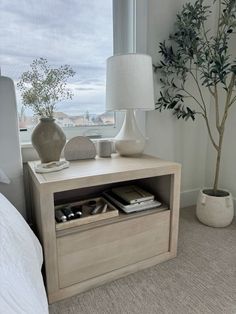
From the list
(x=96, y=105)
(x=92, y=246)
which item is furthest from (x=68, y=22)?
(x=92, y=246)

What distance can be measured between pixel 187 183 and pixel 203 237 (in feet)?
1.94

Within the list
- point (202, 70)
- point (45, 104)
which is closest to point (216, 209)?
point (202, 70)

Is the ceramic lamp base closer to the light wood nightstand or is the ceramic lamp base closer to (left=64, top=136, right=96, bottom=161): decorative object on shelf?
the light wood nightstand

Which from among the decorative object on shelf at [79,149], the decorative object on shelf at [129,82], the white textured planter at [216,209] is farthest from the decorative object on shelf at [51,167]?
the white textured planter at [216,209]

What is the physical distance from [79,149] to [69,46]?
741mm

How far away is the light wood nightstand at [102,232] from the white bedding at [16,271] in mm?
203

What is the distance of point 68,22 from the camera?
61.6 inches

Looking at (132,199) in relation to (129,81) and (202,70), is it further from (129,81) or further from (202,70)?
(202,70)

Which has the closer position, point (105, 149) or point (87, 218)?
point (87, 218)

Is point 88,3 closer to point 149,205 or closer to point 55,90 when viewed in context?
point 55,90

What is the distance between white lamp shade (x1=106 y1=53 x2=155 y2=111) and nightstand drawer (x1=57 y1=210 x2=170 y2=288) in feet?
2.09

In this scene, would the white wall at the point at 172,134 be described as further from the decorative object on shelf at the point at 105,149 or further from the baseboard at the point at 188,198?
the decorative object on shelf at the point at 105,149

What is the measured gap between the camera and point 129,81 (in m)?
1.30

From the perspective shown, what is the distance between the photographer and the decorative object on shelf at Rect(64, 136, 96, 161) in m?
1.39
